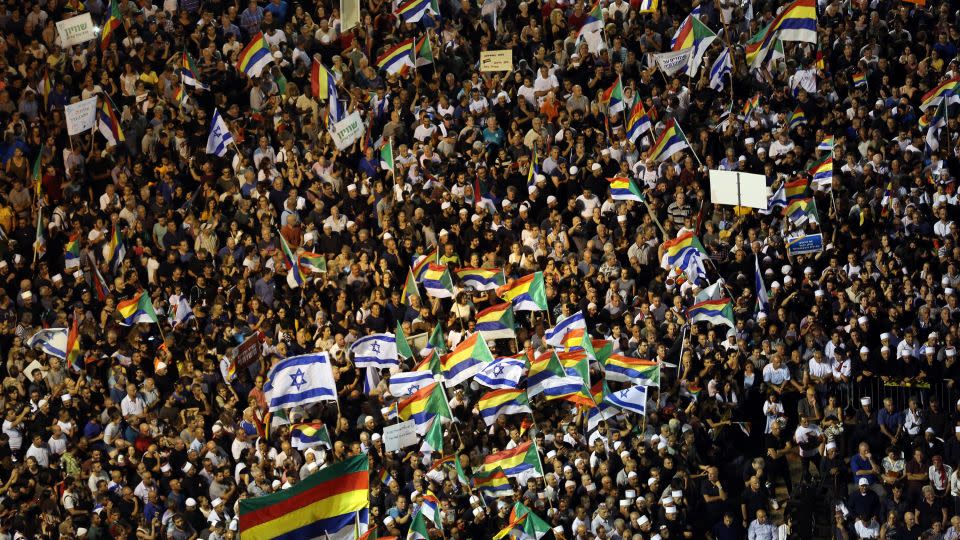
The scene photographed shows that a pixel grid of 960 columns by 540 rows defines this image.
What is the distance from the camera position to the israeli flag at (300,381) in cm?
2598

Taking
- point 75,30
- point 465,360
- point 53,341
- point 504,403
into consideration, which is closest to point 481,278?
point 465,360

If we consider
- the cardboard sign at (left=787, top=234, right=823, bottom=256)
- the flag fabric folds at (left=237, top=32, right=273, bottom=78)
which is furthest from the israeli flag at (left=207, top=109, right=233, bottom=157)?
the cardboard sign at (left=787, top=234, right=823, bottom=256)

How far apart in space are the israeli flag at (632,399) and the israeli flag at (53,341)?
27.5ft

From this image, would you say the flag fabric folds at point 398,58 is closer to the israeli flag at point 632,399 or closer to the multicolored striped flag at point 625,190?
the multicolored striped flag at point 625,190

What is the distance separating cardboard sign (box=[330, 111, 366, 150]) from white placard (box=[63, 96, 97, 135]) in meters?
4.04

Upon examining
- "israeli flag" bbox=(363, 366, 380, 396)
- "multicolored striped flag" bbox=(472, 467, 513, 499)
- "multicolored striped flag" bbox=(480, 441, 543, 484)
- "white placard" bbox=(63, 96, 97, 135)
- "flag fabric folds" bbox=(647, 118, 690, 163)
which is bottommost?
"multicolored striped flag" bbox=(472, 467, 513, 499)

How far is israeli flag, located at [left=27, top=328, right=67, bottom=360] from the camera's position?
2869 cm

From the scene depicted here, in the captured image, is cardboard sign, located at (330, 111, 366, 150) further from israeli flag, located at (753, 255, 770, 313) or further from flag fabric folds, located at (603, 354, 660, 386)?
israeli flag, located at (753, 255, 770, 313)

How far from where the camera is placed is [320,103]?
3225 cm

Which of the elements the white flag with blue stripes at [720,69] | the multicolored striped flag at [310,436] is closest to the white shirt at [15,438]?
the multicolored striped flag at [310,436]

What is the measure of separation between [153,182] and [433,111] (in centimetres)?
461

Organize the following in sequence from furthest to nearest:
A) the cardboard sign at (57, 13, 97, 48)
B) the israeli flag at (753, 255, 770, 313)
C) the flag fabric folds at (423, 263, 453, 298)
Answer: the cardboard sign at (57, 13, 97, 48)
the flag fabric folds at (423, 263, 453, 298)
the israeli flag at (753, 255, 770, 313)

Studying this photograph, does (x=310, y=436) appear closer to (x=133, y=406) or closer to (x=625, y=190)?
(x=133, y=406)

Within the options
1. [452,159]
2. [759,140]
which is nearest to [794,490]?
[759,140]
